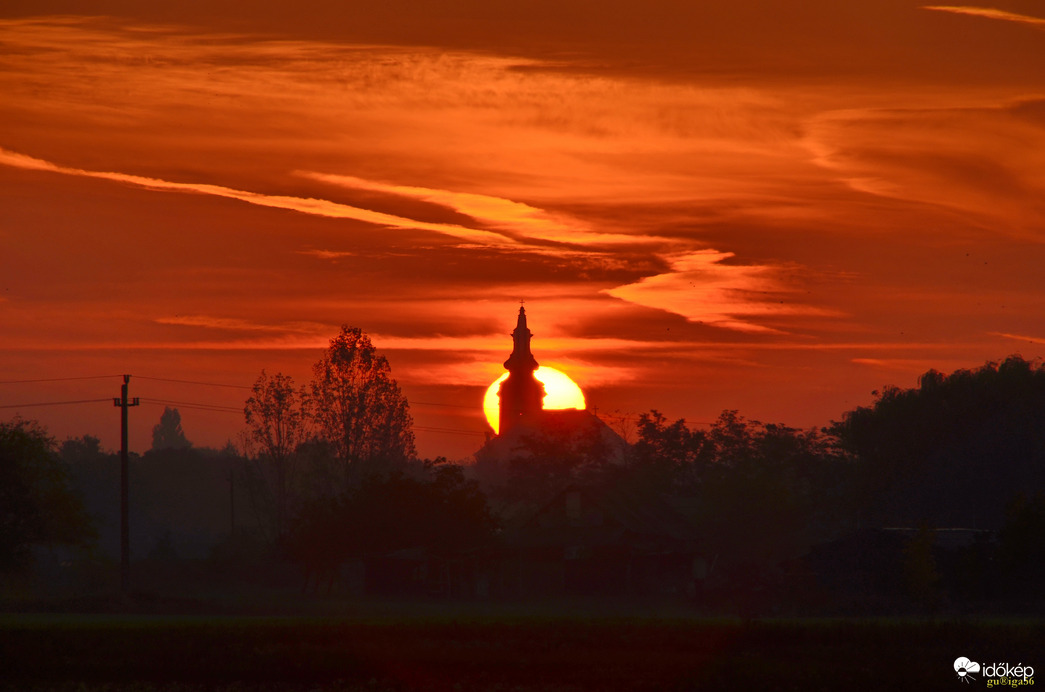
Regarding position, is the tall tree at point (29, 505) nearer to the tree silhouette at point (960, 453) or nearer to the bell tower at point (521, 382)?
the tree silhouette at point (960, 453)

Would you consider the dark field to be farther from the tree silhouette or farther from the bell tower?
the bell tower

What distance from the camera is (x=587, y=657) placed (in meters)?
34.3

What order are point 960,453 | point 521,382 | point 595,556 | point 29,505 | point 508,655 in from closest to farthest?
1. point 508,655
2. point 29,505
3. point 595,556
4. point 960,453
5. point 521,382

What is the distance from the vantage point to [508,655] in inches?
1382

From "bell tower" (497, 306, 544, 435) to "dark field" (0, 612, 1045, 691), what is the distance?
460 feet

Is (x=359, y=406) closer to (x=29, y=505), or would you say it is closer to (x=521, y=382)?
(x=29, y=505)

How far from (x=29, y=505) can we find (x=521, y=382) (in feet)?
405

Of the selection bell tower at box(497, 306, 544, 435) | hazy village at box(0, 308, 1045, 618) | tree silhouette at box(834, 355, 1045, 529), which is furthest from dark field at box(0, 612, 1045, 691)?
bell tower at box(497, 306, 544, 435)

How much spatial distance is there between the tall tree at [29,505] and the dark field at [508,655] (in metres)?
20.3

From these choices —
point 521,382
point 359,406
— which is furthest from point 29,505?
point 521,382

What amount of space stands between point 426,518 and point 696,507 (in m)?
28.3

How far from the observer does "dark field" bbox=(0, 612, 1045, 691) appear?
3142 centimetres

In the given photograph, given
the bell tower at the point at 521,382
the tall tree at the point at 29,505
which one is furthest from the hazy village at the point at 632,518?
the bell tower at the point at 521,382

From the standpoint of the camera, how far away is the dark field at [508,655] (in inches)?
1237
